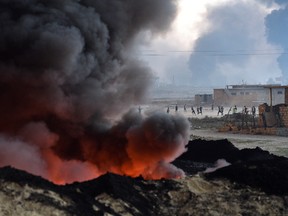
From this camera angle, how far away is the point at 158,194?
573 inches

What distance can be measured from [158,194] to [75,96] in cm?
600

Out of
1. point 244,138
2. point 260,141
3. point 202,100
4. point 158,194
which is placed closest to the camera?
point 158,194

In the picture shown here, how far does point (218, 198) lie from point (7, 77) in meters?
9.82

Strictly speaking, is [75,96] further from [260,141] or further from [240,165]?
[260,141]

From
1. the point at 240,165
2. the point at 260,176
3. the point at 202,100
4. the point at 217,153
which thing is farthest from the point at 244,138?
the point at 202,100

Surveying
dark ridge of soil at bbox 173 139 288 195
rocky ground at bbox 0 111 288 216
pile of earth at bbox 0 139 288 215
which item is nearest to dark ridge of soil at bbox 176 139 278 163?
dark ridge of soil at bbox 173 139 288 195

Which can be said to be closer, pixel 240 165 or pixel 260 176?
pixel 260 176

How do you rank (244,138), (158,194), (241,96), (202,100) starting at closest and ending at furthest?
(158,194) → (244,138) → (241,96) → (202,100)

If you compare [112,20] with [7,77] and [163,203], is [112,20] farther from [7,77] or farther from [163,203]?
[163,203]

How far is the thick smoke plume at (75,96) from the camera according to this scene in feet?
52.1

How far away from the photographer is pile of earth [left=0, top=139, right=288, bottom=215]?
35.4 feet

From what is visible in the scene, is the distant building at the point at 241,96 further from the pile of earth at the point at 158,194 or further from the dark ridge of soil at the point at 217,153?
the pile of earth at the point at 158,194

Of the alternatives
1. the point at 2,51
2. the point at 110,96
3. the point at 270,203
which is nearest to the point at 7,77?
the point at 2,51

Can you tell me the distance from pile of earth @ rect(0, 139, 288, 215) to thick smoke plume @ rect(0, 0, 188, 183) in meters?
3.41
